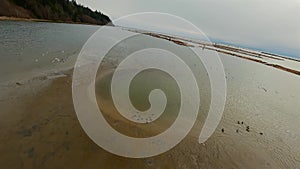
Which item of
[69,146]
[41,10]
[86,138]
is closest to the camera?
[69,146]

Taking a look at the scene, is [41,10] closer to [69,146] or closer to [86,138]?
[86,138]

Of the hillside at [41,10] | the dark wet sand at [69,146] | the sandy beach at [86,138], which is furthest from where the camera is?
the hillside at [41,10]

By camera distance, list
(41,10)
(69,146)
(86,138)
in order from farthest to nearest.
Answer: (41,10) → (86,138) → (69,146)

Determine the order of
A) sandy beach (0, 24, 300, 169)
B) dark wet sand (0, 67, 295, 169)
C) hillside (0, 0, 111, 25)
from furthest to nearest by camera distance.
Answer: hillside (0, 0, 111, 25) → sandy beach (0, 24, 300, 169) → dark wet sand (0, 67, 295, 169)

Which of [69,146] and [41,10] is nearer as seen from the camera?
[69,146]

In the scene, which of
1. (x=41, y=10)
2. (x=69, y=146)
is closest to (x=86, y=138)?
(x=69, y=146)

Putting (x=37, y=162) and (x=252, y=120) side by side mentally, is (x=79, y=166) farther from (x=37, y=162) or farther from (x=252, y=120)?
(x=252, y=120)

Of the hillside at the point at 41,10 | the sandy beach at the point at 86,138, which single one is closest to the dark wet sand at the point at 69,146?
the sandy beach at the point at 86,138

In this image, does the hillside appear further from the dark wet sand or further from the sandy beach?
the dark wet sand

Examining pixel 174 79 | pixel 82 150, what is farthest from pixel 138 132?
pixel 174 79

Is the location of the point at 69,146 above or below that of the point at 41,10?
below

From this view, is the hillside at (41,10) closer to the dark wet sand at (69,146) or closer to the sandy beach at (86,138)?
the sandy beach at (86,138)

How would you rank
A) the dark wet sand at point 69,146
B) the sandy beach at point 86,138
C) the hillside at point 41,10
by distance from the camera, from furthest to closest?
the hillside at point 41,10
the sandy beach at point 86,138
the dark wet sand at point 69,146

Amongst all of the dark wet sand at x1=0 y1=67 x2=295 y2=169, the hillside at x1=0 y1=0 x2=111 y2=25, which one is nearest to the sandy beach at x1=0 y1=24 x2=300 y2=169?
the dark wet sand at x1=0 y1=67 x2=295 y2=169
